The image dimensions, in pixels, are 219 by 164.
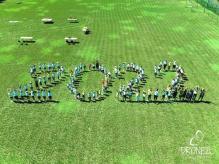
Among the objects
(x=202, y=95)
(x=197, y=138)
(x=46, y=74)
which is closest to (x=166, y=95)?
(x=202, y=95)

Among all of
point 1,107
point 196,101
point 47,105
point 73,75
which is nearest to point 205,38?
point 196,101

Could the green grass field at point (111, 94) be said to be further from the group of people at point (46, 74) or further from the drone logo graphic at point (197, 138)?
the group of people at point (46, 74)

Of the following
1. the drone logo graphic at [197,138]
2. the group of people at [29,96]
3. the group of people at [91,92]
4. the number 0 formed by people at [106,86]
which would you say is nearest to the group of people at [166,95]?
the number 0 formed by people at [106,86]

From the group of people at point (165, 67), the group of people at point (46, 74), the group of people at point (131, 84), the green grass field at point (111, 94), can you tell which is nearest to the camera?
the green grass field at point (111, 94)

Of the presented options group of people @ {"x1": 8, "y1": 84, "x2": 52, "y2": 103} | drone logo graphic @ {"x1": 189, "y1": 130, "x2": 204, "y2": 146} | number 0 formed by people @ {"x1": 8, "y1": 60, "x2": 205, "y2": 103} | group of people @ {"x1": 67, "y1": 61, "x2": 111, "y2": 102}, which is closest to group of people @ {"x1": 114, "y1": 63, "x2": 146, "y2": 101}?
number 0 formed by people @ {"x1": 8, "y1": 60, "x2": 205, "y2": 103}

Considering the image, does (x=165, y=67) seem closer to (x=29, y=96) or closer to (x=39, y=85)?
(x=39, y=85)

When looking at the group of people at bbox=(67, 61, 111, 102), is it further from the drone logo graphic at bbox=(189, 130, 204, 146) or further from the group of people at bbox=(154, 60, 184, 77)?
the drone logo graphic at bbox=(189, 130, 204, 146)

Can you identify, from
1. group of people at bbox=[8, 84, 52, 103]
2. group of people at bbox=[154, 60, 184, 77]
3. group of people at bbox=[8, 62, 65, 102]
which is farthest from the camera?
group of people at bbox=[154, 60, 184, 77]
